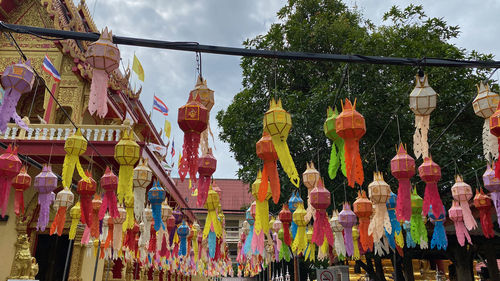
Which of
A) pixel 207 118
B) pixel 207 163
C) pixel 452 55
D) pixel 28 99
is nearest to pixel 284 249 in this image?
pixel 207 163

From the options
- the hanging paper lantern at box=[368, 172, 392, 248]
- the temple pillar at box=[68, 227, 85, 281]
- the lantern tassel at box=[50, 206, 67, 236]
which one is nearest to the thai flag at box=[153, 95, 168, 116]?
the temple pillar at box=[68, 227, 85, 281]

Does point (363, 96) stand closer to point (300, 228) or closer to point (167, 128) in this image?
point (300, 228)

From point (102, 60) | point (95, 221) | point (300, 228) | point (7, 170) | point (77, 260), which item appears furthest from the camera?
point (77, 260)

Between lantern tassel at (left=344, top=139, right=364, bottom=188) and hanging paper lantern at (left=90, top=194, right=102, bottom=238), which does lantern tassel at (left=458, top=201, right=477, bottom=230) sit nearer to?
lantern tassel at (left=344, top=139, right=364, bottom=188)

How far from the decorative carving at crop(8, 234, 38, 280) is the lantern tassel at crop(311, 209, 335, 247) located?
8.30 meters

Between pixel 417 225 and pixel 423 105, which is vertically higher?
pixel 423 105

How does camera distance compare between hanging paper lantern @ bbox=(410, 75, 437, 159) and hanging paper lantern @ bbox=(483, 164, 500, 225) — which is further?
hanging paper lantern @ bbox=(483, 164, 500, 225)

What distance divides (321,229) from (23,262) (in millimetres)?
8580

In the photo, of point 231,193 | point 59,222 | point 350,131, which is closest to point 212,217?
point 59,222

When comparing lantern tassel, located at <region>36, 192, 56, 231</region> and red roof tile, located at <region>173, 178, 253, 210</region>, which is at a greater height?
red roof tile, located at <region>173, 178, 253, 210</region>

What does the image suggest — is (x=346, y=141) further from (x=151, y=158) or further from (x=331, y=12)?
(x=331, y=12)

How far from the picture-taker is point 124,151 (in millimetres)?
5109

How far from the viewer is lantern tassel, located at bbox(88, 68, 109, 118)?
327cm

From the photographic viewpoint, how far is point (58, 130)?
35.4ft
